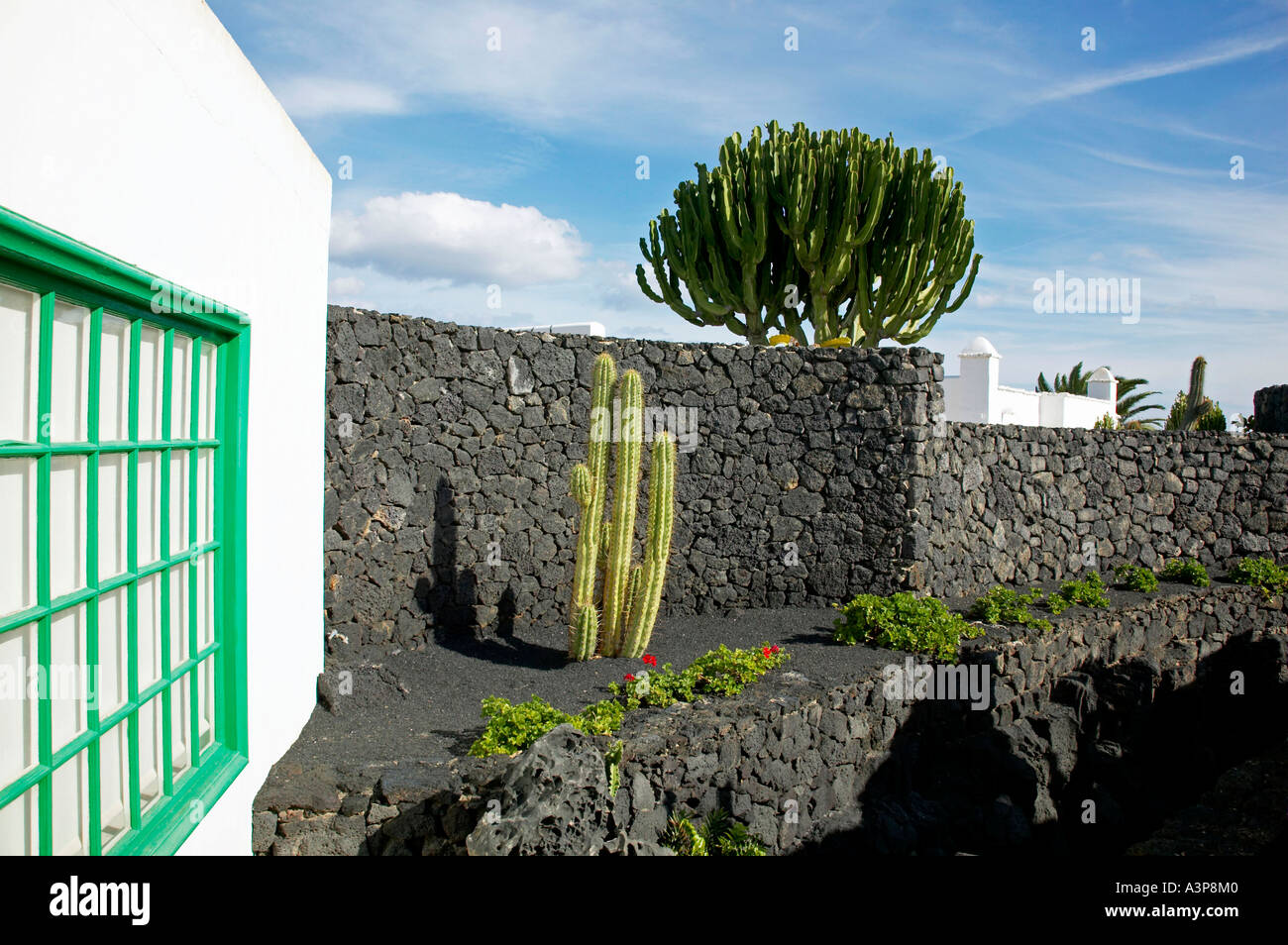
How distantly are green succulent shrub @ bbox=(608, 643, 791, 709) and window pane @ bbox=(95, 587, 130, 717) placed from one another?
346 cm

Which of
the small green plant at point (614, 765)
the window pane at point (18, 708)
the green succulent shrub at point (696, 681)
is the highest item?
the window pane at point (18, 708)

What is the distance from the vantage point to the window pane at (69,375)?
265 cm

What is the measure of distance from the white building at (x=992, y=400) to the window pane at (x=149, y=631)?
16.8 meters

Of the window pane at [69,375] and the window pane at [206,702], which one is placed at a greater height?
the window pane at [69,375]

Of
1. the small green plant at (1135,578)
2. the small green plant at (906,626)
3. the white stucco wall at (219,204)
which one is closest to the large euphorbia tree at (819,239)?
the small green plant at (1135,578)

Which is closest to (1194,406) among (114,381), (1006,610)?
(1006,610)

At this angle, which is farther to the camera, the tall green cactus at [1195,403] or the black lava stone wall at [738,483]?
the tall green cactus at [1195,403]

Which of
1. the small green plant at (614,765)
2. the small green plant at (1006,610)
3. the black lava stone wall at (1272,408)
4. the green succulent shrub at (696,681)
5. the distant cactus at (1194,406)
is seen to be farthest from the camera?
the distant cactus at (1194,406)

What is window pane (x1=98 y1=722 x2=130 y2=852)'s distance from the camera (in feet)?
9.68

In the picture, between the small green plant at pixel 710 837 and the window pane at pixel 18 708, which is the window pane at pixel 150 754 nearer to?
the window pane at pixel 18 708

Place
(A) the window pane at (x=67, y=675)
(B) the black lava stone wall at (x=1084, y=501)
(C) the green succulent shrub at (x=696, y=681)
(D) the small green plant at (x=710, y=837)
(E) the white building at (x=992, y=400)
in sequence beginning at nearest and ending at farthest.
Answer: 1. (A) the window pane at (x=67, y=675)
2. (D) the small green plant at (x=710, y=837)
3. (C) the green succulent shrub at (x=696, y=681)
4. (B) the black lava stone wall at (x=1084, y=501)
5. (E) the white building at (x=992, y=400)

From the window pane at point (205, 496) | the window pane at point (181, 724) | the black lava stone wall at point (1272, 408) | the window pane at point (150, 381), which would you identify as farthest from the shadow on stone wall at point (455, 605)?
the black lava stone wall at point (1272, 408)
